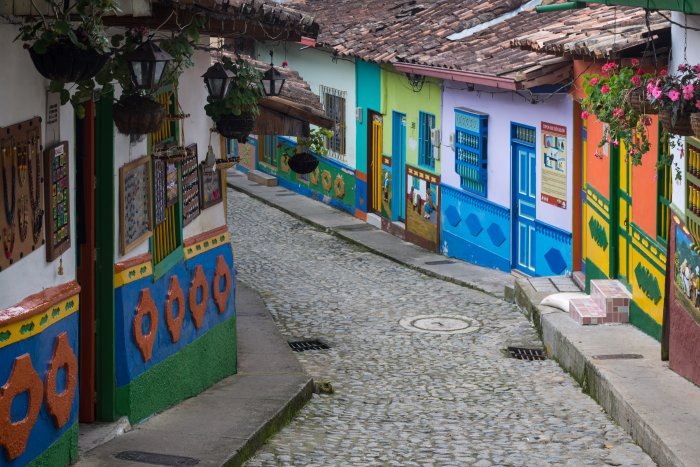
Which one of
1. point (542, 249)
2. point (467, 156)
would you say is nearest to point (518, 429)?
point (542, 249)

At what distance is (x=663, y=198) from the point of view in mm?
11102

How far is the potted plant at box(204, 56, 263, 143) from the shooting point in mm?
9914

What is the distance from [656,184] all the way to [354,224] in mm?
10852

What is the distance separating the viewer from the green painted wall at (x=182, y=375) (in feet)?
28.7

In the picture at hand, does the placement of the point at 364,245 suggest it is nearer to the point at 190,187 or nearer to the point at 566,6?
the point at 566,6

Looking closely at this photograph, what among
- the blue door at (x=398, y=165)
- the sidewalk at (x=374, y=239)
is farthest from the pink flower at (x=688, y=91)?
the blue door at (x=398, y=165)

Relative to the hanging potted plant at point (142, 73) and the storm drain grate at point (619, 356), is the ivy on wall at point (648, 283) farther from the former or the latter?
the hanging potted plant at point (142, 73)

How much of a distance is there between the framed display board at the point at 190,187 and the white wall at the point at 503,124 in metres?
6.16

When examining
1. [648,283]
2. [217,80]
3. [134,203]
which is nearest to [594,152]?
[648,283]

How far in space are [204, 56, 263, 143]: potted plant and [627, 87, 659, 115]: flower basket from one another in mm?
2978

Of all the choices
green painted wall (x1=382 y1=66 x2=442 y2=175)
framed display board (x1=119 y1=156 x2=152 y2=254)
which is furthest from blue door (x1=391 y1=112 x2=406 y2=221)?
framed display board (x1=119 y1=156 x2=152 y2=254)

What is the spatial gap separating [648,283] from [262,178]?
16.1 meters

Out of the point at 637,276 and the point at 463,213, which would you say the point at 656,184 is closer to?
the point at 637,276

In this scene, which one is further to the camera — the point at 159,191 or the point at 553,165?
the point at 553,165
